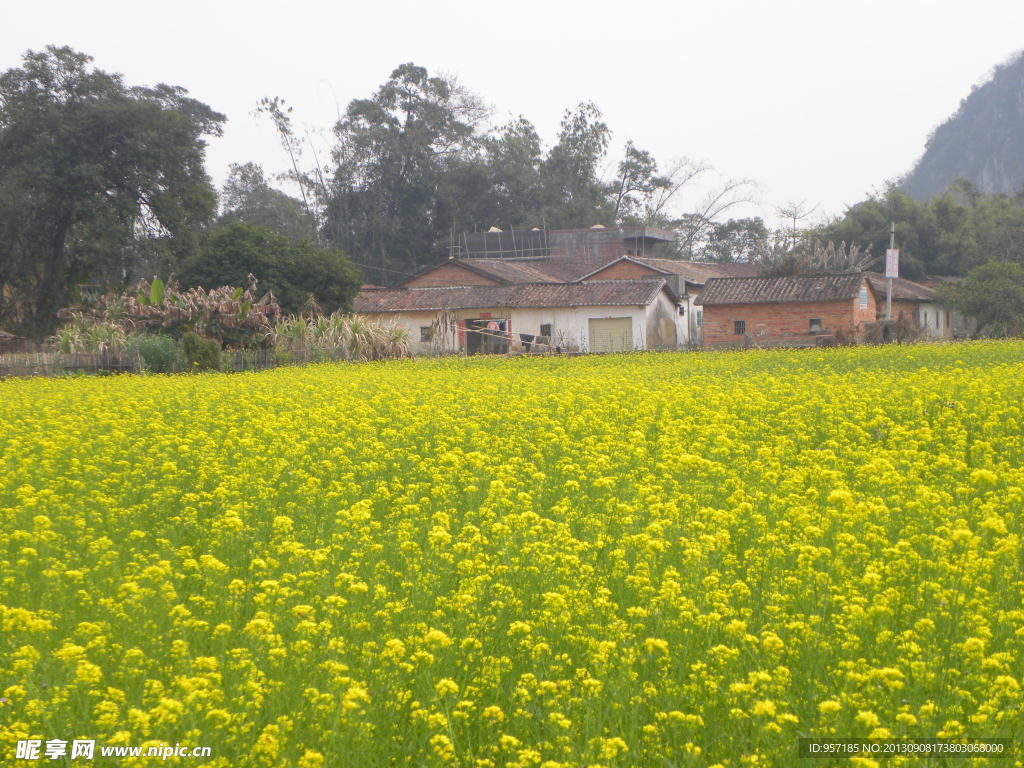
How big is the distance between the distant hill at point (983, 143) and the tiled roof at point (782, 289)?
4755 cm

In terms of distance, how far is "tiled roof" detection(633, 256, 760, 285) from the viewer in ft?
136

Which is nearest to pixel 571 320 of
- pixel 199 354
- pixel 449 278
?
pixel 449 278

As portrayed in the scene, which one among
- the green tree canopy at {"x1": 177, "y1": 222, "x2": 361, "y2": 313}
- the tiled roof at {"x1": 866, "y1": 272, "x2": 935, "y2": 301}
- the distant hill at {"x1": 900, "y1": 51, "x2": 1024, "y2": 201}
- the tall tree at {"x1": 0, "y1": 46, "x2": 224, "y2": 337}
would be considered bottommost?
the tiled roof at {"x1": 866, "y1": 272, "x2": 935, "y2": 301}

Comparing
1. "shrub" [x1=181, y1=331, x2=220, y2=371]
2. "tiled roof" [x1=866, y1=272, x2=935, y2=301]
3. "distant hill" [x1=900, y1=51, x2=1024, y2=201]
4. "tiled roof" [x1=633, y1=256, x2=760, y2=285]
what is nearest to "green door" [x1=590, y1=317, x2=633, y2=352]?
"tiled roof" [x1=633, y1=256, x2=760, y2=285]

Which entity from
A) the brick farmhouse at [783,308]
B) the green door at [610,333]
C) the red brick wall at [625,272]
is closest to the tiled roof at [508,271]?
the red brick wall at [625,272]

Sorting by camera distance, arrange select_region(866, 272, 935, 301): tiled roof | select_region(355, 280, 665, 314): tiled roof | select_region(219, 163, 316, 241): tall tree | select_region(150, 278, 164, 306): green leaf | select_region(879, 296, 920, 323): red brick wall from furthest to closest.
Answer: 1. select_region(219, 163, 316, 241): tall tree
2. select_region(879, 296, 920, 323): red brick wall
3. select_region(866, 272, 935, 301): tiled roof
4. select_region(355, 280, 665, 314): tiled roof
5. select_region(150, 278, 164, 306): green leaf

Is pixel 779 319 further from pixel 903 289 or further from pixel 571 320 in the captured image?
pixel 903 289

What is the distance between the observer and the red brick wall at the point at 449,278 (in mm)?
39500

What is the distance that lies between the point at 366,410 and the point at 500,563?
18.9 ft

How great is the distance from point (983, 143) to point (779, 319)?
180ft

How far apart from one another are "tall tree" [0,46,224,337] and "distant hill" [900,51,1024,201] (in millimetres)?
58369

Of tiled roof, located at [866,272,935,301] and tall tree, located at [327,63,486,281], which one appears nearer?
tiled roof, located at [866,272,935,301]

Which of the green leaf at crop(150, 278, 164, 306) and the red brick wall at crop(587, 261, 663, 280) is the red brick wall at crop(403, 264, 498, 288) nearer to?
the red brick wall at crop(587, 261, 663, 280)

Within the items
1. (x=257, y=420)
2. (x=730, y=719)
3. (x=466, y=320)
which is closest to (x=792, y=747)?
(x=730, y=719)
